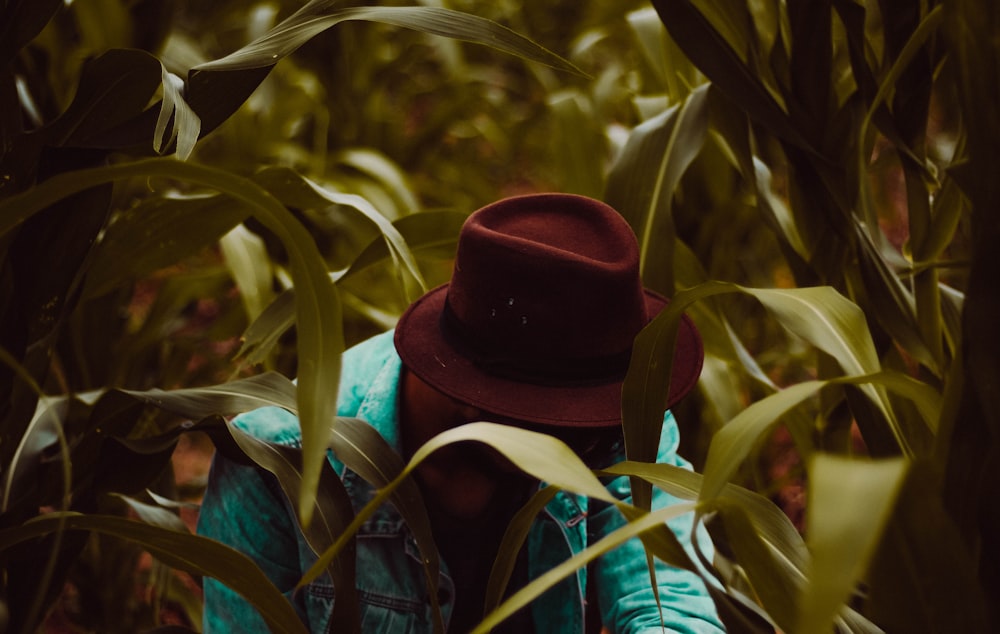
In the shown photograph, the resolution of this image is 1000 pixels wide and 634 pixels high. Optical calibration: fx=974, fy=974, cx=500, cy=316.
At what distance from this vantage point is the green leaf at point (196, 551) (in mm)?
554

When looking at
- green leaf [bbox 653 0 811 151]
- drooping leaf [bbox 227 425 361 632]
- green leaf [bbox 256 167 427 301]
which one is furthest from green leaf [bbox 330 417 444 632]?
green leaf [bbox 653 0 811 151]

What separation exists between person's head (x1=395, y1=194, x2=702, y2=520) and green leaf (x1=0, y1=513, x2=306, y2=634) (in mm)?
177

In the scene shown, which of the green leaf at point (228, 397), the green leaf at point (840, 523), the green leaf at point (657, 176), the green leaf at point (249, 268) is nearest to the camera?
the green leaf at point (840, 523)

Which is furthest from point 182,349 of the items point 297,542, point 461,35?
point 461,35

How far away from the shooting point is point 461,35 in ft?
1.93

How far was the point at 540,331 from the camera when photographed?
67cm

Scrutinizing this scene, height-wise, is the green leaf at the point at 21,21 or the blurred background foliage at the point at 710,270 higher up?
the green leaf at the point at 21,21

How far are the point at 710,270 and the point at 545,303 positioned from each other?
0.59m

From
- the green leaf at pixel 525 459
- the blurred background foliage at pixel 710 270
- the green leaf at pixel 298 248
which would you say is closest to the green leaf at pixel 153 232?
the blurred background foliage at pixel 710 270

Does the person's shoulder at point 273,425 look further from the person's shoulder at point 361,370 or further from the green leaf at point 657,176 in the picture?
the green leaf at point 657,176

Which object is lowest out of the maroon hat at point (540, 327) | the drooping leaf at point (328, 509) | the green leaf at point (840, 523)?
the drooping leaf at point (328, 509)

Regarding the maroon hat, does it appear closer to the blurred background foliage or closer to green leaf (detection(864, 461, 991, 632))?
the blurred background foliage

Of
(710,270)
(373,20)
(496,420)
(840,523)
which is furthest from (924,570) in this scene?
(710,270)

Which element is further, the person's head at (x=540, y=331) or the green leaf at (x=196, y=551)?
the person's head at (x=540, y=331)
